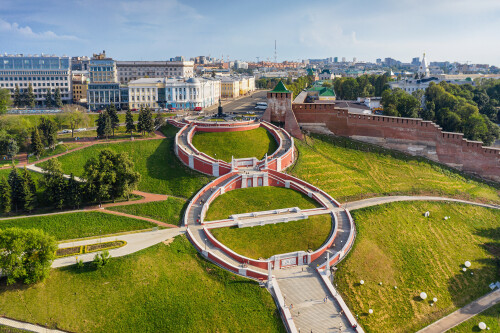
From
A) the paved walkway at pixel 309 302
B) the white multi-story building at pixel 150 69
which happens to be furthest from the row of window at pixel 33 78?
the paved walkway at pixel 309 302

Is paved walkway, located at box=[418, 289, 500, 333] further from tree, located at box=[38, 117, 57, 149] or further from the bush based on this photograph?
tree, located at box=[38, 117, 57, 149]

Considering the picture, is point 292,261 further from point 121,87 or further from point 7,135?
point 121,87

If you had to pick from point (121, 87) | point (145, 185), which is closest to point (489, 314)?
point (145, 185)

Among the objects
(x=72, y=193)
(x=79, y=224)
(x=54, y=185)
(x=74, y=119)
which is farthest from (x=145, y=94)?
(x=79, y=224)

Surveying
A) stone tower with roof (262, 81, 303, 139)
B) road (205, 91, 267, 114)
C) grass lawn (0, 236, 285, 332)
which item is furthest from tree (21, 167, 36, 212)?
road (205, 91, 267, 114)

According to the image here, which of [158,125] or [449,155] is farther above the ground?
[158,125]

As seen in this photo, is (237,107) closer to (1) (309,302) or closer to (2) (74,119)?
(2) (74,119)
